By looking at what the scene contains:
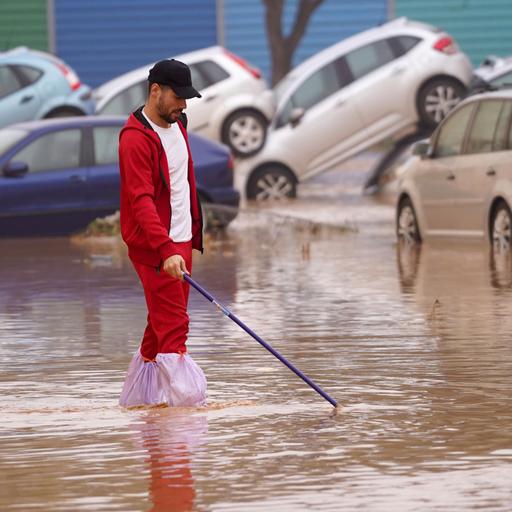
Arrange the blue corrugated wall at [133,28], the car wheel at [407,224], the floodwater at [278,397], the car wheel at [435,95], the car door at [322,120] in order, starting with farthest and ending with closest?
the blue corrugated wall at [133,28]
the car door at [322,120]
the car wheel at [435,95]
the car wheel at [407,224]
the floodwater at [278,397]

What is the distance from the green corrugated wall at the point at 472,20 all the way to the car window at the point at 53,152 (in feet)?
63.3

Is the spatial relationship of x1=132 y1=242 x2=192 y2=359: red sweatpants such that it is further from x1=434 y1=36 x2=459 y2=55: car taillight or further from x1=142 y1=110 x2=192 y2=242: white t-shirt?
x1=434 y1=36 x2=459 y2=55: car taillight

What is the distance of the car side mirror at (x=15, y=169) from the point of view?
72.8 feet

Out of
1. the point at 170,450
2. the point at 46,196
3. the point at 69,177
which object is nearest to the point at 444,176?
the point at 69,177

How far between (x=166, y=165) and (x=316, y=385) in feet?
3.98

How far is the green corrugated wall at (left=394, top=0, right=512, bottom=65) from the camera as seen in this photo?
41.2m

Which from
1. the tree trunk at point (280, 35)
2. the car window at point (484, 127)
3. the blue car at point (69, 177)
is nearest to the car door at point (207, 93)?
the tree trunk at point (280, 35)

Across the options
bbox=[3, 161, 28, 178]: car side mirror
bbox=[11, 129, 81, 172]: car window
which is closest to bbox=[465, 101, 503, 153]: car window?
bbox=[11, 129, 81, 172]: car window

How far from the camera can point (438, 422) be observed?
8.97 metres

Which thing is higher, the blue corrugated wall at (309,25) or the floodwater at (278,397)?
the blue corrugated wall at (309,25)

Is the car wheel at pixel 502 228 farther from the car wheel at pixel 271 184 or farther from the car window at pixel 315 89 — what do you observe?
the car window at pixel 315 89

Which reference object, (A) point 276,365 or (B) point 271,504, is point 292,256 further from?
(B) point 271,504

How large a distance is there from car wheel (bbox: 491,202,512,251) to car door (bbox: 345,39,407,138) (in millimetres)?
10402

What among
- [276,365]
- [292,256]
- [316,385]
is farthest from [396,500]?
[292,256]
